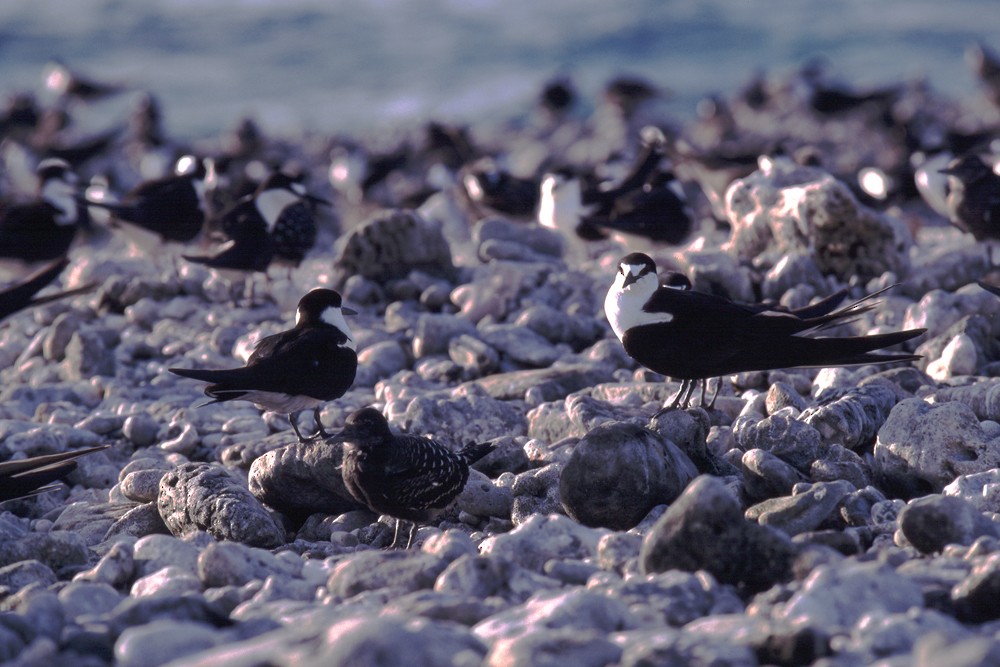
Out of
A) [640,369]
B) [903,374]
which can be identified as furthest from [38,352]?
[903,374]

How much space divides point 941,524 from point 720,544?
701mm

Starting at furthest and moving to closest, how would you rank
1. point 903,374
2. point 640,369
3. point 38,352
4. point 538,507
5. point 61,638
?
1. point 38,352
2. point 640,369
3. point 903,374
4. point 538,507
5. point 61,638

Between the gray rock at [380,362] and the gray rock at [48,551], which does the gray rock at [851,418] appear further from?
the gray rock at [48,551]

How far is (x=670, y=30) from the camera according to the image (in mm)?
32562

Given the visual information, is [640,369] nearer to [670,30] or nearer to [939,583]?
[939,583]

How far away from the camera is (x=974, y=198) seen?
8320 millimetres

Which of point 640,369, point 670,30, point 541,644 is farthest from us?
point 670,30

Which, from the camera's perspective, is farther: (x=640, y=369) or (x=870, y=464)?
(x=640, y=369)

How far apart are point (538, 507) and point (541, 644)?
1966mm

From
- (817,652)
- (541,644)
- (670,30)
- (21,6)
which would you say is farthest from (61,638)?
(21,6)

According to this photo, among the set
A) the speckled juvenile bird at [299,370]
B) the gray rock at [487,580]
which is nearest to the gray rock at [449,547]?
the gray rock at [487,580]

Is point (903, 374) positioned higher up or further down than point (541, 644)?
further down

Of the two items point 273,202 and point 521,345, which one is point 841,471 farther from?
point 273,202

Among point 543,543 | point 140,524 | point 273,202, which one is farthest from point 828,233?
point 140,524
